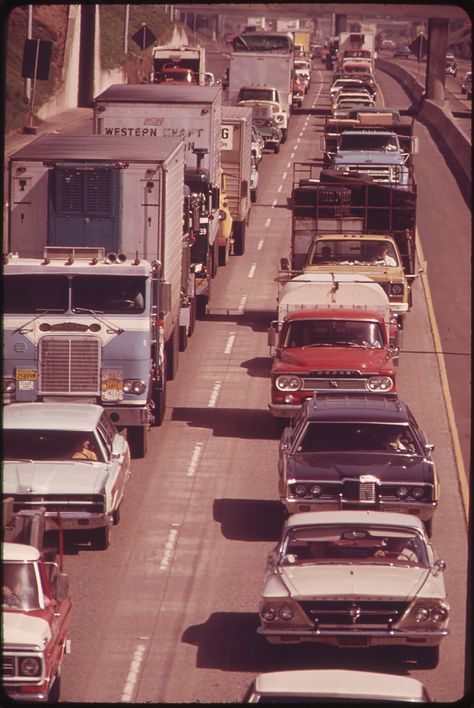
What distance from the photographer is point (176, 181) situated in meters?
28.1

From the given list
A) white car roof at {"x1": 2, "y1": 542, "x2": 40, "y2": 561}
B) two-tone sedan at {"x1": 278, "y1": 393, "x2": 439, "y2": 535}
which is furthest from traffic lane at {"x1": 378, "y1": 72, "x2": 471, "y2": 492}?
white car roof at {"x1": 2, "y1": 542, "x2": 40, "y2": 561}

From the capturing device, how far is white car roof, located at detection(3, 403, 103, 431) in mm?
19625

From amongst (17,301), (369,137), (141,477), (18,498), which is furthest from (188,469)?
(369,137)

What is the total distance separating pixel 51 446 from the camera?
64.4 ft

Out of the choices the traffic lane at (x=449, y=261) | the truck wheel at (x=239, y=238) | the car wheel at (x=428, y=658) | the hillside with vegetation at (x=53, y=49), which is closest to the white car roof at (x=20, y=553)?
the car wheel at (x=428, y=658)

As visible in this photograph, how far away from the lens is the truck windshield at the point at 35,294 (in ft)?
76.1

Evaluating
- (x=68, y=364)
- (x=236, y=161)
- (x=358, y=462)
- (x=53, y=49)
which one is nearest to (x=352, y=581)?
(x=358, y=462)

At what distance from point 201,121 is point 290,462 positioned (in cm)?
1580

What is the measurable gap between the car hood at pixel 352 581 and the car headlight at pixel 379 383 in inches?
379

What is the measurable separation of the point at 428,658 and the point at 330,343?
1090cm

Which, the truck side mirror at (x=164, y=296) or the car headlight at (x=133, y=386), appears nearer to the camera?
the car headlight at (x=133, y=386)

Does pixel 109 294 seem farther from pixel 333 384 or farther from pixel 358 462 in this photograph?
pixel 358 462

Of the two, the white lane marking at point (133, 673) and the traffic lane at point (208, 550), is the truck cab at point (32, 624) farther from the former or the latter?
the traffic lane at point (208, 550)

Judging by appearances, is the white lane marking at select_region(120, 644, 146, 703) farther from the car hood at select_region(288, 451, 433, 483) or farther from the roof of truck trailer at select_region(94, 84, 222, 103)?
the roof of truck trailer at select_region(94, 84, 222, 103)
